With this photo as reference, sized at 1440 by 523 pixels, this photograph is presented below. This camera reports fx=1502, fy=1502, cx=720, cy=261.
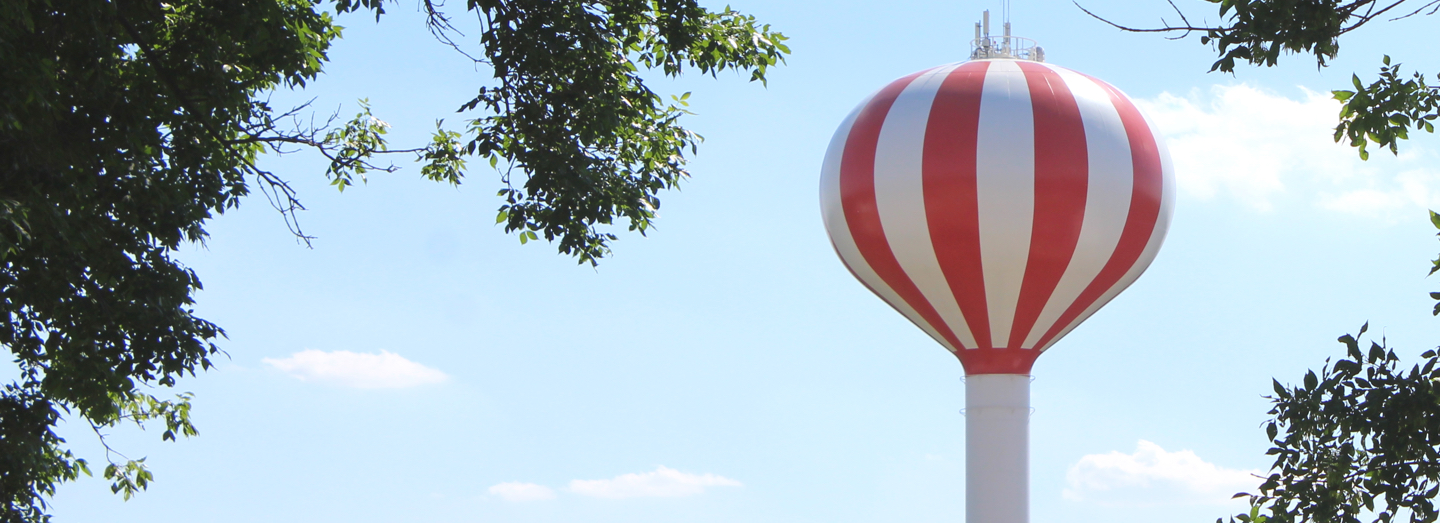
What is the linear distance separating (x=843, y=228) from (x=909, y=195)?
4.32ft

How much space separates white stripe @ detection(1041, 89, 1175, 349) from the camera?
62.6ft

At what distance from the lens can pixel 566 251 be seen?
850 centimetres

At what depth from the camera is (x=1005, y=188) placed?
18156mm

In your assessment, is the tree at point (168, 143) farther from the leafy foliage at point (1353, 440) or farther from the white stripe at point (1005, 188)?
the white stripe at point (1005, 188)

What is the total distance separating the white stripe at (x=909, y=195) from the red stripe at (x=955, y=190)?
0.29 ft

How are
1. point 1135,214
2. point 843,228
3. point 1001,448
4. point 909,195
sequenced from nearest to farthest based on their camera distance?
point 909,195
point 1135,214
point 843,228
point 1001,448

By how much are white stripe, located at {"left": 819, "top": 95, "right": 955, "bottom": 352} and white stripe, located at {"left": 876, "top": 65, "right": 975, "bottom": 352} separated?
24.4 inches

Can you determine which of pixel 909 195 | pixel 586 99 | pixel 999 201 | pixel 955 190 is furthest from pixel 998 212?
pixel 586 99

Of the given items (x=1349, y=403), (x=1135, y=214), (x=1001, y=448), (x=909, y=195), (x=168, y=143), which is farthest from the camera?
(x=1001, y=448)

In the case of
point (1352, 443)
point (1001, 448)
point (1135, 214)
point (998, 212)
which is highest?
point (1135, 214)

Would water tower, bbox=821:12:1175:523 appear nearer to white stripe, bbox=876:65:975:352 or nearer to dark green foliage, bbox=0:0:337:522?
white stripe, bbox=876:65:975:352

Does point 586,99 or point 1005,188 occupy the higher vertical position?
point 1005,188

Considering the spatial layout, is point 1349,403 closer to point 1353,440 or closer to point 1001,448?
point 1353,440

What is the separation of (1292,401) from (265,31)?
5172 mm
